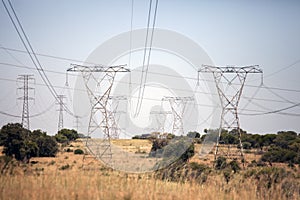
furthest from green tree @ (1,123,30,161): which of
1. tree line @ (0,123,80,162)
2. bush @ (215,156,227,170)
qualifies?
bush @ (215,156,227,170)

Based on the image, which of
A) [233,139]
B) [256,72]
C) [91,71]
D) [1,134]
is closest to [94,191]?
[91,71]

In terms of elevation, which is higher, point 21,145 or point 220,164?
point 21,145

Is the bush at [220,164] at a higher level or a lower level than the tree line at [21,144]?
lower

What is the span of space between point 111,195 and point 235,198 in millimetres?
2848

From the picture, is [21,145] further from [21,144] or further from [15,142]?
[15,142]

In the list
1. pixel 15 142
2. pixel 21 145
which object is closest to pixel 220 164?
pixel 21 145

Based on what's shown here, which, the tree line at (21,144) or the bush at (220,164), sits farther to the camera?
the tree line at (21,144)

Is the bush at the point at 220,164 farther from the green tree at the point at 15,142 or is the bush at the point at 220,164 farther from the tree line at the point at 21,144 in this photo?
the green tree at the point at 15,142

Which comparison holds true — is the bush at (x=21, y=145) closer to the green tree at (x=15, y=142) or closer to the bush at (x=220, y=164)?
the green tree at (x=15, y=142)

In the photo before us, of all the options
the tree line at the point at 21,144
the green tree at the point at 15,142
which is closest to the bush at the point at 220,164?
the tree line at the point at 21,144

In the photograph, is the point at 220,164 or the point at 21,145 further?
the point at 21,145

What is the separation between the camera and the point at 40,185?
9.11 m

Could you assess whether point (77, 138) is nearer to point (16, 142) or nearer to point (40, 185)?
point (16, 142)

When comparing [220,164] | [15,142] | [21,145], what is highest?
[15,142]
